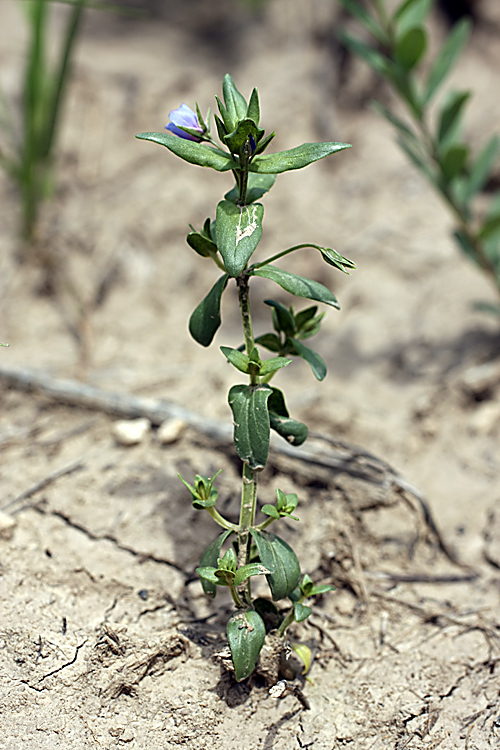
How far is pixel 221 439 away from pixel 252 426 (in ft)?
2.51

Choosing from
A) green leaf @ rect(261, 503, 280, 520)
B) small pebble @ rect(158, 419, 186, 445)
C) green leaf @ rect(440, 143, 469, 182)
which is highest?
green leaf @ rect(440, 143, 469, 182)

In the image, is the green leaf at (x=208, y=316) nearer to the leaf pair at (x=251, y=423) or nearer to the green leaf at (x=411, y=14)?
the leaf pair at (x=251, y=423)

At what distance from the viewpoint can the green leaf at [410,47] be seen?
2.21 meters

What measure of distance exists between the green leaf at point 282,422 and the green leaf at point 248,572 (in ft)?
0.97

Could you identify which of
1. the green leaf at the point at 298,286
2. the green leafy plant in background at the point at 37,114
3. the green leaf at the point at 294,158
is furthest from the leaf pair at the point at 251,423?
the green leafy plant in background at the point at 37,114

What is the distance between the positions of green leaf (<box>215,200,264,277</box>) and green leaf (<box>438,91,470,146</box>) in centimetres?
142

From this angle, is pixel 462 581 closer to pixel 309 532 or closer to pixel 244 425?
pixel 309 532

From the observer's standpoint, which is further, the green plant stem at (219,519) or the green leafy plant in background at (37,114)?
the green leafy plant in background at (37,114)

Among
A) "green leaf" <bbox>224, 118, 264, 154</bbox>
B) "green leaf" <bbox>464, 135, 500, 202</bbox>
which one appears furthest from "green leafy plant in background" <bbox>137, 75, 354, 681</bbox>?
"green leaf" <bbox>464, 135, 500, 202</bbox>

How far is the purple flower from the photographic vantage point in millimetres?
1251

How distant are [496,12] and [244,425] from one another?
11.4ft

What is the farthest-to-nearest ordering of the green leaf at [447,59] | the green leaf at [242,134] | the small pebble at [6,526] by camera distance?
the green leaf at [447,59] → the small pebble at [6,526] → the green leaf at [242,134]

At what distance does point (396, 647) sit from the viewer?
1611 millimetres

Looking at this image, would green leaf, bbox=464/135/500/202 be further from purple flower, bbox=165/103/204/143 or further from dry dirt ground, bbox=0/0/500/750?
purple flower, bbox=165/103/204/143
